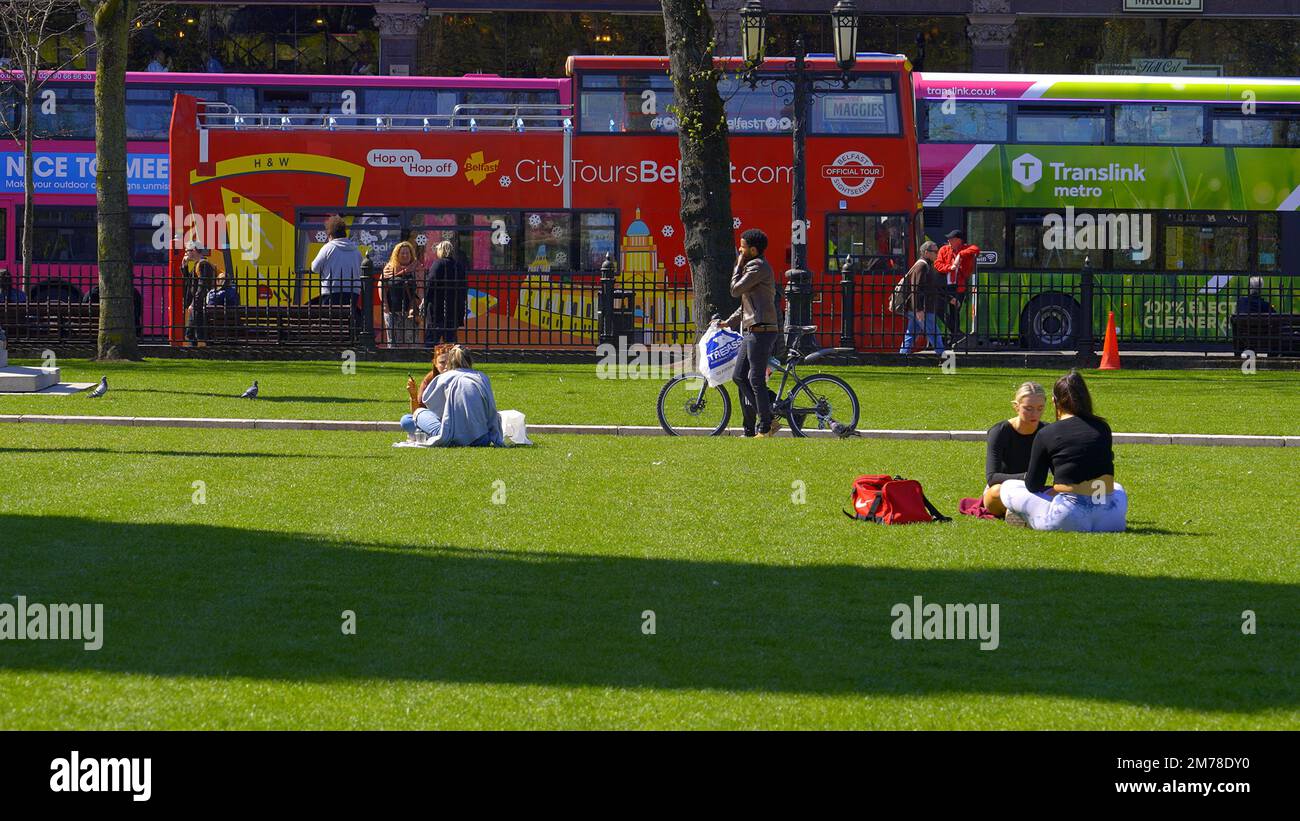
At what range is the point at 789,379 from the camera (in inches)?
645

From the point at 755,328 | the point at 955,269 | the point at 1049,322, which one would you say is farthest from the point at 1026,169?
the point at 755,328

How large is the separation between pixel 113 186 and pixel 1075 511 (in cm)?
1663

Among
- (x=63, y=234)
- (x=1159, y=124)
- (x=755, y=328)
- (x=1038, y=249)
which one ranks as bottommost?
(x=755, y=328)

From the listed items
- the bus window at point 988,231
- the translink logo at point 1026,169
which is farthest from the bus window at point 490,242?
the translink logo at point 1026,169

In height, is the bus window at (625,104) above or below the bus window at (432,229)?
above

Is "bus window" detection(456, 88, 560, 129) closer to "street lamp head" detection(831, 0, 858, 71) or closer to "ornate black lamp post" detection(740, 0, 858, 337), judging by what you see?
"ornate black lamp post" detection(740, 0, 858, 337)

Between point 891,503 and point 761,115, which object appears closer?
point 891,503

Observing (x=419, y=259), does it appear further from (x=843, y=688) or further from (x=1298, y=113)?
(x=843, y=688)

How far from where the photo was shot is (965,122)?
93.7ft

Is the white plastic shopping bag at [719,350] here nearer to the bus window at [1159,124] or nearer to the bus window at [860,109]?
the bus window at [860,109]

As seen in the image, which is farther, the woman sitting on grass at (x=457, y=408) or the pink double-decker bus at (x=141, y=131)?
the pink double-decker bus at (x=141, y=131)

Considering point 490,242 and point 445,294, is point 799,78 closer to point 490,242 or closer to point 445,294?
point 445,294

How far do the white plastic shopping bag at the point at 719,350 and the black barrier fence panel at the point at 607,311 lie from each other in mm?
8881

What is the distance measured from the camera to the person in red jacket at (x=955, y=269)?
2653 centimetres
